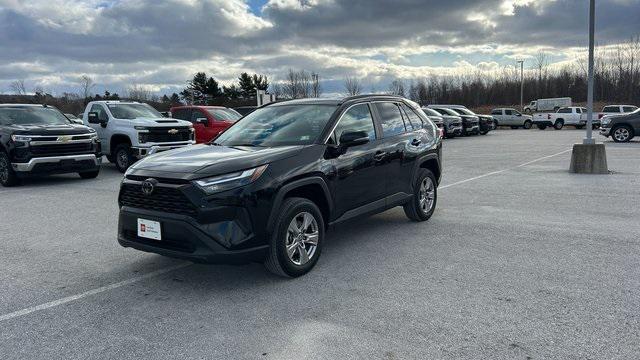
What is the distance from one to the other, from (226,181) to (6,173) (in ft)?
31.3

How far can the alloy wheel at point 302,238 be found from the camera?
4.69 metres

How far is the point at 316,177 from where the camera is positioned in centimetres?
487

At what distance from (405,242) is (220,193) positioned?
261 centimetres

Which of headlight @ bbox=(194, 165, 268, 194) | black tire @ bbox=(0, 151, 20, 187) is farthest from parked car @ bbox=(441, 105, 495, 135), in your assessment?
headlight @ bbox=(194, 165, 268, 194)

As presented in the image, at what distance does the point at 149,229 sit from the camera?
4.50 meters

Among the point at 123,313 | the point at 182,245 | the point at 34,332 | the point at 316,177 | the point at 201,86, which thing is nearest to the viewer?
the point at 34,332

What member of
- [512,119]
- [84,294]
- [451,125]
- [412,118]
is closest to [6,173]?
[84,294]

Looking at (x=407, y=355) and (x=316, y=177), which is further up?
(x=316, y=177)

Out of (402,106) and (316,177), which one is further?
(402,106)

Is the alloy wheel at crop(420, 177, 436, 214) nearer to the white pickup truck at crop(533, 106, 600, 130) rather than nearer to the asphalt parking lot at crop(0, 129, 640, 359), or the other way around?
the asphalt parking lot at crop(0, 129, 640, 359)

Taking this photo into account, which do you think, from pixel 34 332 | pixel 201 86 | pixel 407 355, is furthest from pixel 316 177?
pixel 201 86

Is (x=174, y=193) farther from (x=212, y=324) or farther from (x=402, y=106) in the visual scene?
(x=402, y=106)

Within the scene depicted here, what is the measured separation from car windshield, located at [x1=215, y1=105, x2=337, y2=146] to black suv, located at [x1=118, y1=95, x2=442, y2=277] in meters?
0.01

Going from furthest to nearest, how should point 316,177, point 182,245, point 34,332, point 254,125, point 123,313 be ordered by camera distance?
point 254,125 < point 316,177 < point 182,245 < point 123,313 < point 34,332
